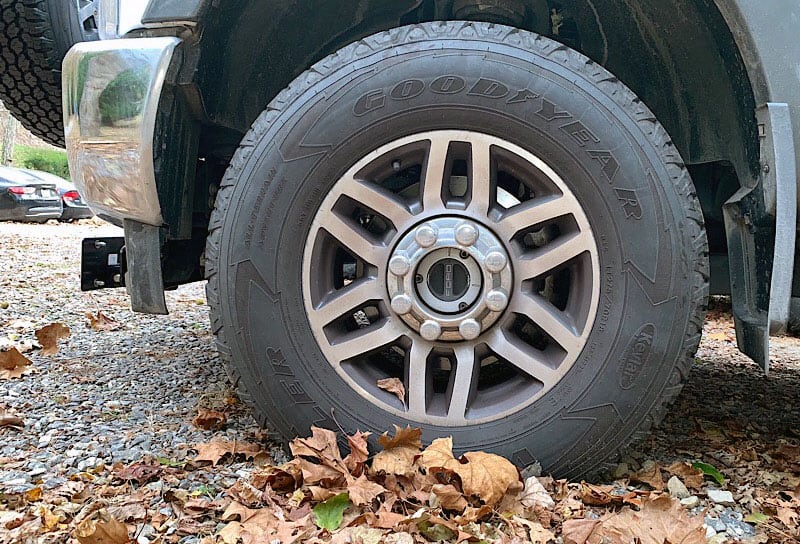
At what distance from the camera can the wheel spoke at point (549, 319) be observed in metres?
1.78

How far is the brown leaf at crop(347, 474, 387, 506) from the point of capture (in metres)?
1.64

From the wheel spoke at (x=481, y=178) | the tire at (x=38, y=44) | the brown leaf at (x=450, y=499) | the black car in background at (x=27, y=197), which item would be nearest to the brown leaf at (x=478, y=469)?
the brown leaf at (x=450, y=499)

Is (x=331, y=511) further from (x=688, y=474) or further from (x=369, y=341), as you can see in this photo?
(x=688, y=474)

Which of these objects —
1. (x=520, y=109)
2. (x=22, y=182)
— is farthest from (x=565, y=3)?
(x=22, y=182)

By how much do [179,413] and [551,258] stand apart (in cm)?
138

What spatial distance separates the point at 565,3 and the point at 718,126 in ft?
1.93

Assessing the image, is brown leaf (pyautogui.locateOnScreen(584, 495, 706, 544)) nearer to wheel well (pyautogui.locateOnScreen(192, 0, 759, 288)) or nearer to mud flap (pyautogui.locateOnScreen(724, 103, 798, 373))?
mud flap (pyautogui.locateOnScreen(724, 103, 798, 373))

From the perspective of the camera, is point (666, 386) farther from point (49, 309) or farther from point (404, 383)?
point (49, 309)

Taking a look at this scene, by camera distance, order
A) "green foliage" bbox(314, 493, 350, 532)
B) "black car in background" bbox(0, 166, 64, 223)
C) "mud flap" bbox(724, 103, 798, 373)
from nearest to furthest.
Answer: "green foliage" bbox(314, 493, 350, 532) < "mud flap" bbox(724, 103, 798, 373) < "black car in background" bbox(0, 166, 64, 223)

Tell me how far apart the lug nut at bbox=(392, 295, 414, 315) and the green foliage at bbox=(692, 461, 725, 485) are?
938mm

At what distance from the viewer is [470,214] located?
1.81 m

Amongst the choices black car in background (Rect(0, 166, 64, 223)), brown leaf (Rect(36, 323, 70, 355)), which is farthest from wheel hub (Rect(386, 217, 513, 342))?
black car in background (Rect(0, 166, 64, 223))

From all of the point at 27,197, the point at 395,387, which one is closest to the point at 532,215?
the point at 395,387

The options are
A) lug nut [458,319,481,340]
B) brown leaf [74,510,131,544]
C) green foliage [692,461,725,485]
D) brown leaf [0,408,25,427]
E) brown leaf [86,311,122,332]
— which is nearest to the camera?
brown leaf [74,510,131,544]
